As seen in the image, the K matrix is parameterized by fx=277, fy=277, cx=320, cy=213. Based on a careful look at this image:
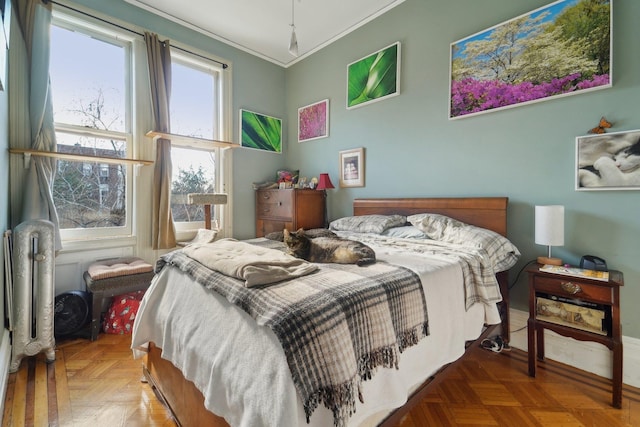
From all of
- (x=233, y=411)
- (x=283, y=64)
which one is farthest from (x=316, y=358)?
(x=283, y=64)

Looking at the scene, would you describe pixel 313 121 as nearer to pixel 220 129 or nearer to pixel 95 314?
pixel 220 129

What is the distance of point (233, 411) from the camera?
870 mm

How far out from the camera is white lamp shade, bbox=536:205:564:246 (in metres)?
1.75

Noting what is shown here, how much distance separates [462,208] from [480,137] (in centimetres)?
61

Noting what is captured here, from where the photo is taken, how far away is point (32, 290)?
185 centimetres

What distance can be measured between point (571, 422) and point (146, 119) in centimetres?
396

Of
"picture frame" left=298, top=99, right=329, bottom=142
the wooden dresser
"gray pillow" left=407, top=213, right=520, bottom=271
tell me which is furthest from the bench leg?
"picture frame" left=298, top=99, right=329, bottom=142

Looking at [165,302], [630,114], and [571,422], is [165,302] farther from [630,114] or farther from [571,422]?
[630,114]

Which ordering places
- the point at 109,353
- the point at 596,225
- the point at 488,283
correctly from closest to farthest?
the point at 488,283 → the point at 596,225 → the point at 109,353

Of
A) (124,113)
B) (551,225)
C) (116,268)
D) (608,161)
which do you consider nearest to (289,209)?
(116,268)

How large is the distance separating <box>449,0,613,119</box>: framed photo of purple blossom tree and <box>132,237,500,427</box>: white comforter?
5.05ft

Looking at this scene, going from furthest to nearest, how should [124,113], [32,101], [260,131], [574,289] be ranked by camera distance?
[260,131], [124,113], [32,101], [574,289]

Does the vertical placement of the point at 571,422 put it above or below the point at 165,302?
below

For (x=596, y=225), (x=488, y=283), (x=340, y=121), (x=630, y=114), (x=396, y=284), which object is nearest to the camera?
(x=396, y=284)
